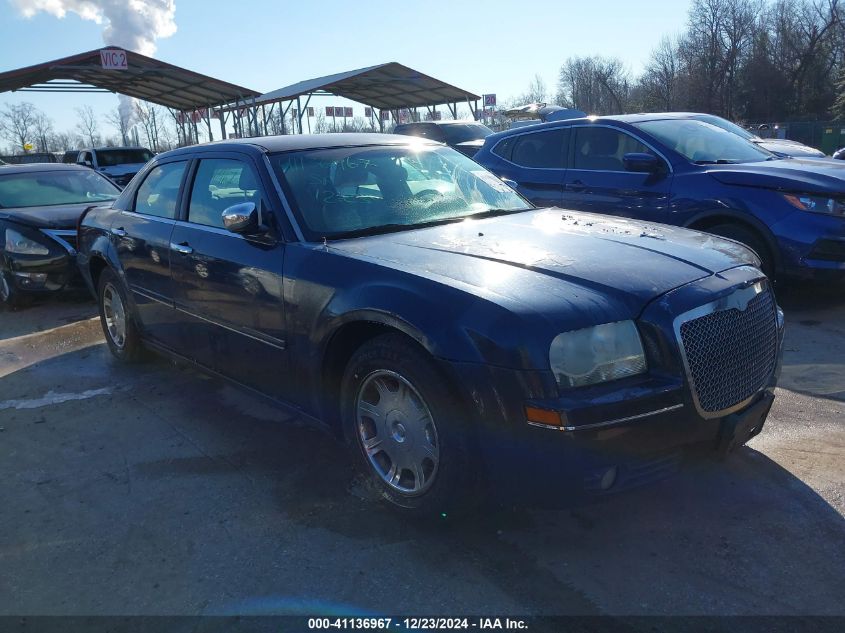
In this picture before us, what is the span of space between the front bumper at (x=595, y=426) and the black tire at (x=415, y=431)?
125mm

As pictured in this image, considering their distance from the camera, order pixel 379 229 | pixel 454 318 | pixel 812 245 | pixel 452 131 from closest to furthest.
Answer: pixel 454 318
pixel 379 229
pixel 812 245
pixel 452 131

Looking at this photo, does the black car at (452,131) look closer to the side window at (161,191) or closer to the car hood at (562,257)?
the side window at (161,191)

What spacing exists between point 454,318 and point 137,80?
88.3 feet

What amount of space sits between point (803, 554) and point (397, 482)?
1.65 m

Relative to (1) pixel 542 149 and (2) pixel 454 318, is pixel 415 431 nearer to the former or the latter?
(2) pixel 454 318

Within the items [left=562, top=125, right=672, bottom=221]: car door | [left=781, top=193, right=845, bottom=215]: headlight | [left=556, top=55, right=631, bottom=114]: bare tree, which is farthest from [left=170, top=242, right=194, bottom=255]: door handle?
[left=556, top=55, right=631, bottom=114]: bare tree

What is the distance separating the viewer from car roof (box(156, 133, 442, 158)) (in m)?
3.99

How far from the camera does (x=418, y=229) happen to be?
363 cm

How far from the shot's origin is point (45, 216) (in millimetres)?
7938

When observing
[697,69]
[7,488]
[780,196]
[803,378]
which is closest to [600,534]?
[803,378]

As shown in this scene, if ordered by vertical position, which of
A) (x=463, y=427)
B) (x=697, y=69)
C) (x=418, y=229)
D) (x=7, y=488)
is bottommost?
(x=7, y=488)

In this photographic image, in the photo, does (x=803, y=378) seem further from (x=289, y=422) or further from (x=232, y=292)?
(x=232, y=292)

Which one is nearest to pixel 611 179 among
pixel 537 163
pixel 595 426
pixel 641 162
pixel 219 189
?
pixel 641 162

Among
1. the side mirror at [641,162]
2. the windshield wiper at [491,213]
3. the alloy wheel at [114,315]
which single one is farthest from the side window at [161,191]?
the side mirror at [641,162]
